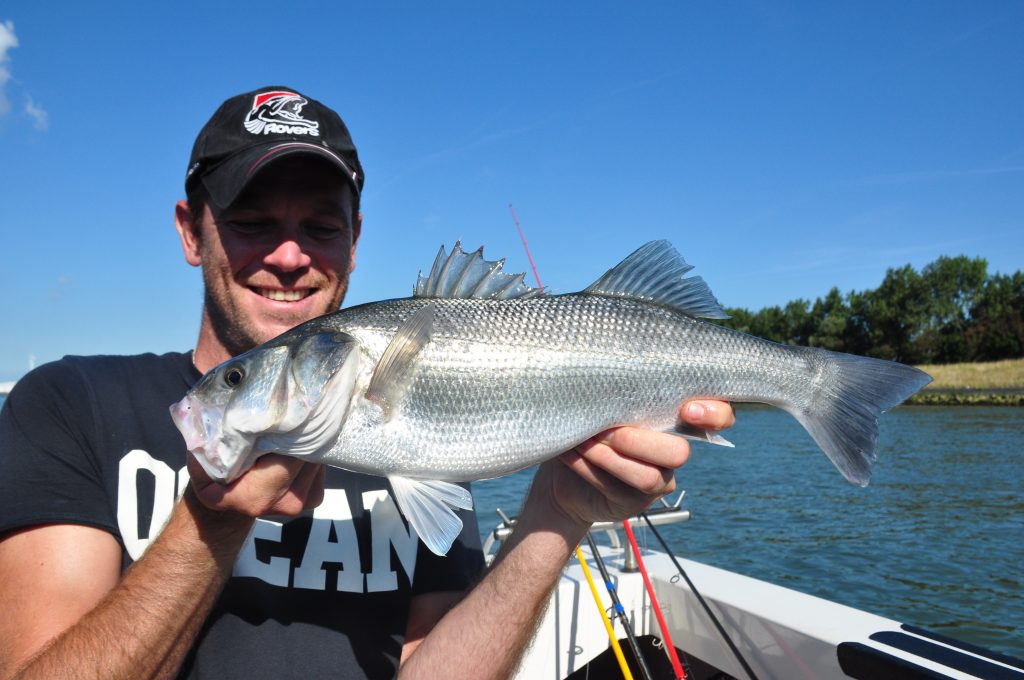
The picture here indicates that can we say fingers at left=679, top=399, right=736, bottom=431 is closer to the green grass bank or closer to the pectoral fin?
the pectoral fin

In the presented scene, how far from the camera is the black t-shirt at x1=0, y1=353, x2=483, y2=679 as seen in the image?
7.54ft

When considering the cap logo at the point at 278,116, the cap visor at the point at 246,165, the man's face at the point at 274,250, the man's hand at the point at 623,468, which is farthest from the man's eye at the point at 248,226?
the man's hand at the point at 623,468

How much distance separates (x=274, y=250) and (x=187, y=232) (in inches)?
26.9

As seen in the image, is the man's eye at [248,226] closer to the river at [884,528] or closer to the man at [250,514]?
the man at [250,514]

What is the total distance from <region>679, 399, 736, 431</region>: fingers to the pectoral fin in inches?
35.6

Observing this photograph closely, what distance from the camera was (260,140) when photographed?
9.21 feet

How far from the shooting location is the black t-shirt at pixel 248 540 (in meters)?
2.30

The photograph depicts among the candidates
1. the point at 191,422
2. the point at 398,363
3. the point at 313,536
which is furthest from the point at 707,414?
the point at 191,422

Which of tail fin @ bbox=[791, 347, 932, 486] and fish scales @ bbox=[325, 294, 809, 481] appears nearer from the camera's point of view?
fish scales @ bbox=[325, 294, 809, 481]

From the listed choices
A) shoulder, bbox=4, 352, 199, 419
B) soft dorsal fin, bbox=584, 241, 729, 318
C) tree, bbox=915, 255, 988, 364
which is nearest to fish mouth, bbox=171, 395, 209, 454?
shoulder, bbox=4, 352, 199, 419

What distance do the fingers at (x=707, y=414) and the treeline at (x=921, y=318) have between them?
6392cm

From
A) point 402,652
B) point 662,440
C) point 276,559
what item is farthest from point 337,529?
point 662,440

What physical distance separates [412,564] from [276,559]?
572 millimetres

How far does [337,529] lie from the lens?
2.69 m
